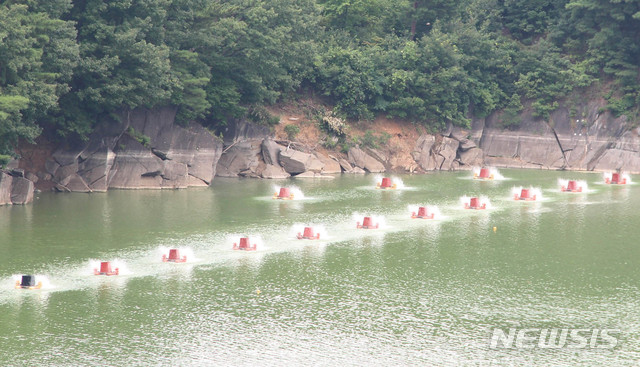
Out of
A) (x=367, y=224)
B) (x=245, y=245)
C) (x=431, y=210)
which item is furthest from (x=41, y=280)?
(x=431, y=210)

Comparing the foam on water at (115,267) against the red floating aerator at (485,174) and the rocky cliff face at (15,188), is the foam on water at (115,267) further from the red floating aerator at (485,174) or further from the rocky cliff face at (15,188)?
the red floating aerator at (485,174)

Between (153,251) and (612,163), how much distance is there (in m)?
47.7

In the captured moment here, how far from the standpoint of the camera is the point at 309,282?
33906 mm

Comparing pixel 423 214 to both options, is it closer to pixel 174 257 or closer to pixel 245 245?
pixel 245 245

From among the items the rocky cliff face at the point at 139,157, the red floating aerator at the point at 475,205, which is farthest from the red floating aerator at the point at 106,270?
the red floating aerator at the point at 475,205

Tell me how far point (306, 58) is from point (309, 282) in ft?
135

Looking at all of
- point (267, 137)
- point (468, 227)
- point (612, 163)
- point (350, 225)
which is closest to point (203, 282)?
point (350, 225)

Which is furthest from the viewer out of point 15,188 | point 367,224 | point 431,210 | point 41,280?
point 15,188

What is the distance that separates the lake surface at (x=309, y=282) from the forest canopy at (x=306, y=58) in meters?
6.87

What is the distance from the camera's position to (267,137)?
70.1 metres

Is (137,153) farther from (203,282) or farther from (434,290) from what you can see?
(434,290)

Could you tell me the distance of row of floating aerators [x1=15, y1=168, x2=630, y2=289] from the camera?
1351 inches

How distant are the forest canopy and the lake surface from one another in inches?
271

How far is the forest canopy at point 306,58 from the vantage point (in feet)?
168
